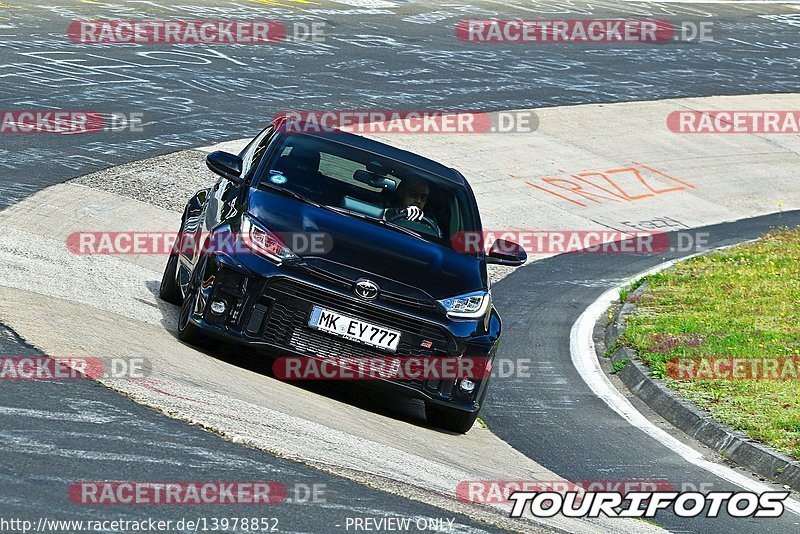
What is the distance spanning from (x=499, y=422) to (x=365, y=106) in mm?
11657

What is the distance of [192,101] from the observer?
18.8 meters

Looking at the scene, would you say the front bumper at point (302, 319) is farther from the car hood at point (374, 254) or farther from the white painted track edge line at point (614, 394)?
the white painted track edge line at point (614, 394)

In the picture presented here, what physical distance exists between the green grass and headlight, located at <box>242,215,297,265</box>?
3589 mm

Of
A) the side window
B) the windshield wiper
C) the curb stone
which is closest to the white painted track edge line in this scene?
the curb stone

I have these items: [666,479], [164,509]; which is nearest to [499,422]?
[666,479]

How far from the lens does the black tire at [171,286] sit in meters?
9.74

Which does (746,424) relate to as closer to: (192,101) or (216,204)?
(216,204)

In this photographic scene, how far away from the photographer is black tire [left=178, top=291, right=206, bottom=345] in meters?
8.22

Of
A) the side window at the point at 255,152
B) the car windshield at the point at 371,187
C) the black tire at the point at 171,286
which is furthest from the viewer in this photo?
the black tire at the point at 171,286

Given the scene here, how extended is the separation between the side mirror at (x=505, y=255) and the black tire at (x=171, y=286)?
2386 millimetres

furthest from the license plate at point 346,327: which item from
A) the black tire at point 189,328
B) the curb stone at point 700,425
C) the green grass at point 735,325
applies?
the green grass at point 735,325

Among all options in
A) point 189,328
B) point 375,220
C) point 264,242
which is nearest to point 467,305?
point 375,220

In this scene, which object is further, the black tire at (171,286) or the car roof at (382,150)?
the black tire at (171,286)

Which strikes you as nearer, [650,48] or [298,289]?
[298,289]
